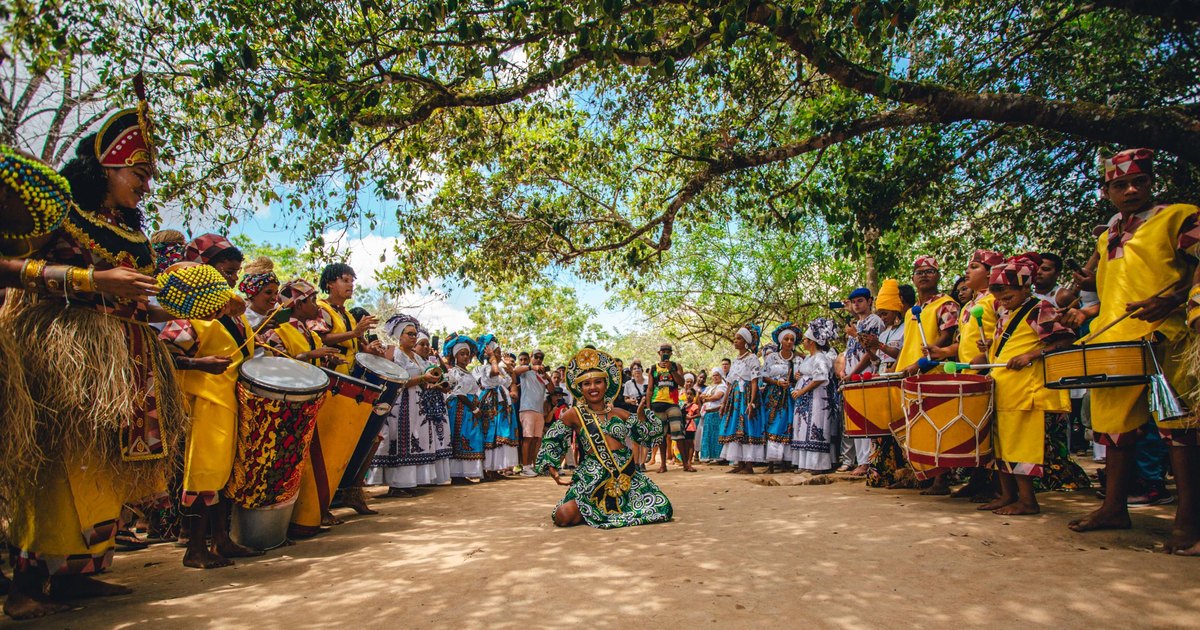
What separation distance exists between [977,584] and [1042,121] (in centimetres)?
482

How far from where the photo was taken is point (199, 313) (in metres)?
3.16

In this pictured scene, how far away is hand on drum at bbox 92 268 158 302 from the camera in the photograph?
2.88 m

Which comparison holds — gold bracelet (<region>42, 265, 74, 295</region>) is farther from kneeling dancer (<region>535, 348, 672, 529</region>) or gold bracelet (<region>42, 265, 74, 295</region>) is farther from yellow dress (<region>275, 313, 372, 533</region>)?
kneeling dancer (<region>535, 348, 672, 529</region>)

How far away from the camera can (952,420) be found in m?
5.07

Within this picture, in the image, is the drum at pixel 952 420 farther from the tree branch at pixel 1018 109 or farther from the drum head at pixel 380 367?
the drum head at pixel 380 367

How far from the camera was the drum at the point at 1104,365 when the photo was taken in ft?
12.4

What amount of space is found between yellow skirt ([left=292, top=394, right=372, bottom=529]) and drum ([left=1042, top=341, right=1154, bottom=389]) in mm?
4786

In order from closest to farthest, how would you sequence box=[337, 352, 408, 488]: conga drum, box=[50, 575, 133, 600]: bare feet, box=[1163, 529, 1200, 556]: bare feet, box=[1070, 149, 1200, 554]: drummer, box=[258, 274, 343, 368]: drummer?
box=[50, 575, 133, 600]: bare feet < box=[1163, 529, 1200, 556]: bare feet < box=[1070, 149, 1200, 554]: drummer < box=[258, 274, 343, 368]: drummer < box=[337, 352, 408, 488]: conga drum

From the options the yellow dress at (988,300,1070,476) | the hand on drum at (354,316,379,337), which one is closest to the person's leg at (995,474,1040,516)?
the yellow dress at (988,300,1070,476)

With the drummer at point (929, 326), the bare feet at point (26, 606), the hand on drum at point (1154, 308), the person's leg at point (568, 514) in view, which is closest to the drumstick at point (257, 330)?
the bare feet at point (26, 606)

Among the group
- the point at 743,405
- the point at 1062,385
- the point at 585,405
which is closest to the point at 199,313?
the point at 585,405

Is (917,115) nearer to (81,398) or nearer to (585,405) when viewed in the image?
(585,405)

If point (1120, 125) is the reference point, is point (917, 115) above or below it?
above

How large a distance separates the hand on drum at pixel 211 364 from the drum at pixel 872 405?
5.07 meters
